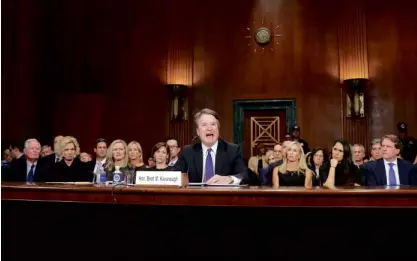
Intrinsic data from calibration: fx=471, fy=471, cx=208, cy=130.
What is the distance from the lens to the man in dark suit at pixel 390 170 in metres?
4.09

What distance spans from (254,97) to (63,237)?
654 cm

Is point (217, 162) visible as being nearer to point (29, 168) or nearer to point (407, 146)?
point (29, 168)

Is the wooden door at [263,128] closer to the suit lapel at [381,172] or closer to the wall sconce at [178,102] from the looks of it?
the wall sconce at [178,102]

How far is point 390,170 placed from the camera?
4152 mm

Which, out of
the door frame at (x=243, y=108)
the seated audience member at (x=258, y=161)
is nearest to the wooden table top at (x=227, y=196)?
the seated audience member at (x=258, y=161)

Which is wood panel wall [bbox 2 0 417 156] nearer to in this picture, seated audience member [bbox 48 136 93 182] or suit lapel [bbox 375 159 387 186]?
seated audience member [bbox 48 136 93 182]

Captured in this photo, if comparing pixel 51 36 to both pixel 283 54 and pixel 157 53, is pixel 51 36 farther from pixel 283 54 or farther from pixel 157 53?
pixel 283 54

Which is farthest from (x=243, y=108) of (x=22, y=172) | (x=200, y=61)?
(x=22, y=172)

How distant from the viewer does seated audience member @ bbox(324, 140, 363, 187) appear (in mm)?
4387

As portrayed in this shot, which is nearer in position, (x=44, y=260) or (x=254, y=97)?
(x=44, y=260)

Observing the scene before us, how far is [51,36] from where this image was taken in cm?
935

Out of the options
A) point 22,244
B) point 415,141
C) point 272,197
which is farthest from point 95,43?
point 272,197

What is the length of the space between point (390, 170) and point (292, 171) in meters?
0.99

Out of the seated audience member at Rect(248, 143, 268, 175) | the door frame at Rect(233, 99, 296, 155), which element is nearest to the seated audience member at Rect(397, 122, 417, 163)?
the door frame at Rect(233, 99, 296, 155)
